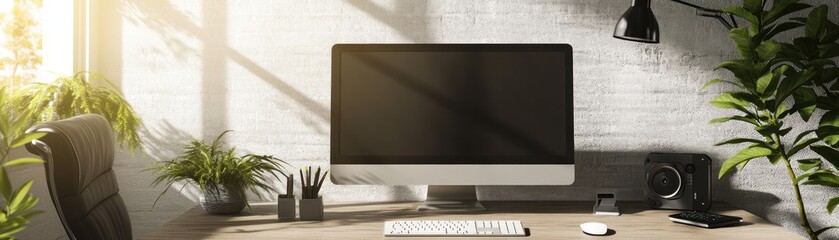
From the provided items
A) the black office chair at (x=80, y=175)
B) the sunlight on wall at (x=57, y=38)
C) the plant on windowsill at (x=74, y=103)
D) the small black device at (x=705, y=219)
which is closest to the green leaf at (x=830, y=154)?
the small black device at (x=705, y=219)

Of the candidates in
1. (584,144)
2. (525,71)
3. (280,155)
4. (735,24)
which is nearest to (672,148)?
(584,144)

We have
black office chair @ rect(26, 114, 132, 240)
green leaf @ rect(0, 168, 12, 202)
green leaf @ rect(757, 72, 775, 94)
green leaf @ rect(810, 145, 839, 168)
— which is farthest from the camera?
green leaf @ rect(810, 145, 839, 168)

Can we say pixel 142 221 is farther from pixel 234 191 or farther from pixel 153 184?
pixel 234 191

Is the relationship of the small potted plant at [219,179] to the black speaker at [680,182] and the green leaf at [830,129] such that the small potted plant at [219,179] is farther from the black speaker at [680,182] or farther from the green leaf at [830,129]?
the green leaf at [830,129]

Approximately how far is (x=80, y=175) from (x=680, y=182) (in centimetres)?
179

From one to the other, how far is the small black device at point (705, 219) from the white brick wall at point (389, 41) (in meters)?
0.48

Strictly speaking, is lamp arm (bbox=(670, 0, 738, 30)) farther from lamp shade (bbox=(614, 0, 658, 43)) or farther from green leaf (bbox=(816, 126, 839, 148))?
green leaf (bbox=(816, 126, 839, 148))

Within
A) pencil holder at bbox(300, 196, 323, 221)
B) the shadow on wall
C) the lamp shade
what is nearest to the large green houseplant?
the lamp shade

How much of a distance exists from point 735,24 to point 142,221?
7.10ft

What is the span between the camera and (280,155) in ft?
9.70

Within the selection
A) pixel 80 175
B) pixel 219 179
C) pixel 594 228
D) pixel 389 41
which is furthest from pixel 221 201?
pixel 594 228

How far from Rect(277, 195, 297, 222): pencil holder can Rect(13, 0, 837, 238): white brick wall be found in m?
0.49

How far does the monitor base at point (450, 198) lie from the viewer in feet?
8.70

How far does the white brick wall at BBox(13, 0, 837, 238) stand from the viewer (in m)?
2.90
